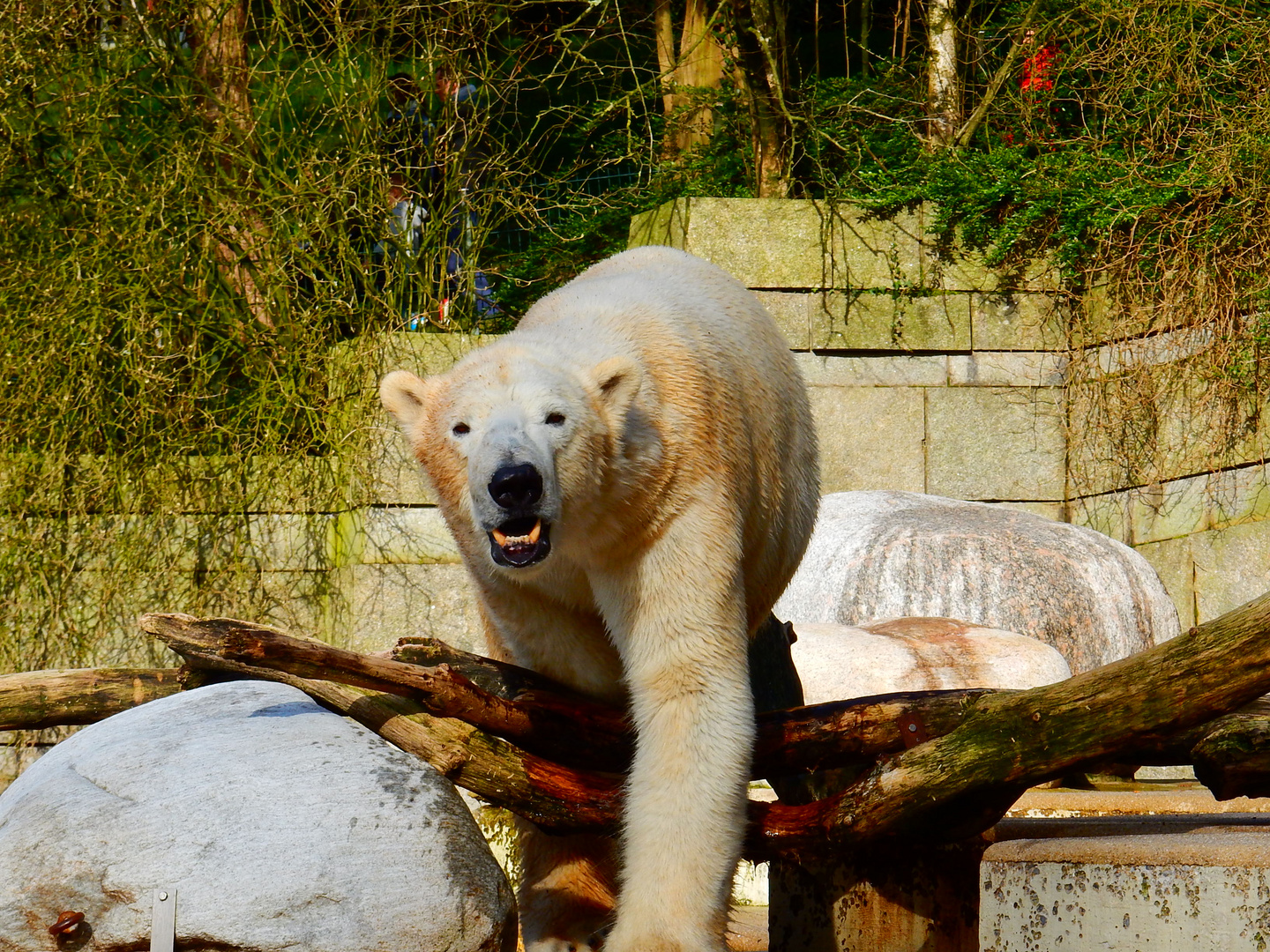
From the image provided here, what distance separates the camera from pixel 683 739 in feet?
10.6

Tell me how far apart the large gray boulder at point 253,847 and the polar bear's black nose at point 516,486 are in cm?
83

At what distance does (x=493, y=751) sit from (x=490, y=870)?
29 centimetres

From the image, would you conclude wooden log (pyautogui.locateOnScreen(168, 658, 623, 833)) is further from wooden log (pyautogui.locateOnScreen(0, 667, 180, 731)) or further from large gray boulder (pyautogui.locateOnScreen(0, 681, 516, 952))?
wooden log (pyautogui.locateOnScreen(0, 667, 180, 731))

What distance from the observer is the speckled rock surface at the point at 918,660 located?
570 cm

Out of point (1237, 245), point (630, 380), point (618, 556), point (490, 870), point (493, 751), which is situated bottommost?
point (490, 870)

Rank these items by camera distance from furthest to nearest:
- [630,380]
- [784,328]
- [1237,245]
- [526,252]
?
[526,252] < [784,328] < [1237,245] < [630,380]

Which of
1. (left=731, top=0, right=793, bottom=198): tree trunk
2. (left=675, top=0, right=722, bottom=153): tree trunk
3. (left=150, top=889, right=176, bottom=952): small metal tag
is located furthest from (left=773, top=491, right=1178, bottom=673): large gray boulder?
(left=150, top=889, right=176, bottom=952): small metal tag

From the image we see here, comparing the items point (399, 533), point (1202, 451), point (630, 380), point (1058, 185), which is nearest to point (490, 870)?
point (630, 380)

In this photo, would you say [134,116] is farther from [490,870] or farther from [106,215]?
[490,870]

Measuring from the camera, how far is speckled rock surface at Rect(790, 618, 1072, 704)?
5.70 meters

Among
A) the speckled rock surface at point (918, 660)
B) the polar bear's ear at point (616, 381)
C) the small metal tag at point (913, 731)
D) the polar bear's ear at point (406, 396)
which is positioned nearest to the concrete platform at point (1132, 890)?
the small metal tag at point (913, 731)

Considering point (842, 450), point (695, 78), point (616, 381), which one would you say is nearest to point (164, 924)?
point (616, 381)

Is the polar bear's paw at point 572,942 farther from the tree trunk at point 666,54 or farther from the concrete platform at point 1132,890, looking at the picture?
the tree trunk at point 666,54

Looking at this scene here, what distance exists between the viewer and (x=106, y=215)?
7422 millimetres
